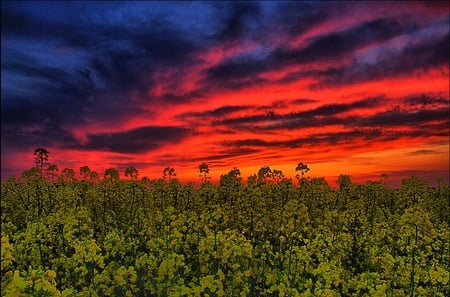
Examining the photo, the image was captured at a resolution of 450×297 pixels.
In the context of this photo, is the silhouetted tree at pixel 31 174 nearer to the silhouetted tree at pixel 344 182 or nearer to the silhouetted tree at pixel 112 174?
the silhouetted tree at pixel 112 174

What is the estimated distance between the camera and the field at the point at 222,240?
17.7m

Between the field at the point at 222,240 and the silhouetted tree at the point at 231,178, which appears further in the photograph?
the silhouetted tree at the point at 231,178

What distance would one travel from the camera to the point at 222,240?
61.5ft

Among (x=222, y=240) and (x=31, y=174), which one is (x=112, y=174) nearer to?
(x=31, y=174)

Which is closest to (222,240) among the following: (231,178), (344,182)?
(231,178)

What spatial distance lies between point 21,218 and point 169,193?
10909 millimetres

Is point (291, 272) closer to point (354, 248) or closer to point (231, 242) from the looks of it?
point (231, 242)

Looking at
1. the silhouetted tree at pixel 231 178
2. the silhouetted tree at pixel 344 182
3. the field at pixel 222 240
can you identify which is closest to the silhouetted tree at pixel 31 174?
the field at pixel 222 240

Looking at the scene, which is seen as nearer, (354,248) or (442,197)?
(354,248)

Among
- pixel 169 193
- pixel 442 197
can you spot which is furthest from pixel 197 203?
pixel 442 197

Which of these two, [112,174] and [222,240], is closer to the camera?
[222,240]

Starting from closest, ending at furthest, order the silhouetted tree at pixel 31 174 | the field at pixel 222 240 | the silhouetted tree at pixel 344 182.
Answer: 1. the field at pixel 222 240
2. the silhouetted tree at pixel 31 174
3. the silhouetted tree at pixel 344 182

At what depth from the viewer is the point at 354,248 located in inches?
1001

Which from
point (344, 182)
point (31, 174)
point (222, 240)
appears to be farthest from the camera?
point (344, 182)
